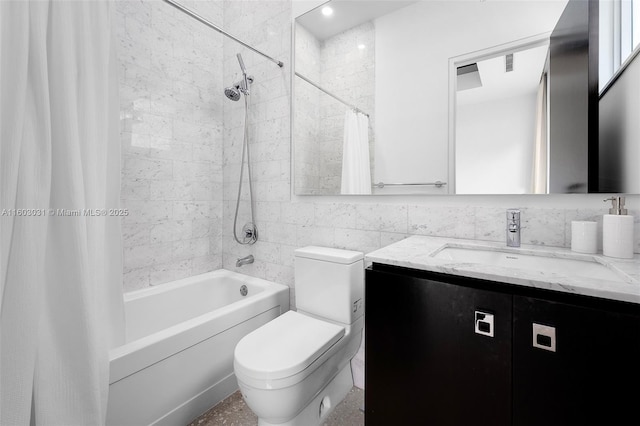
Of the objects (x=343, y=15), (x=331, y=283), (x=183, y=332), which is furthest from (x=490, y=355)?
(x=343, y=15)

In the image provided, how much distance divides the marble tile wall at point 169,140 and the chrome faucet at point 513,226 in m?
1.97

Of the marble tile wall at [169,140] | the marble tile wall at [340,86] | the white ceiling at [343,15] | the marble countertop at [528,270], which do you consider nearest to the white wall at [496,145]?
the marble countertop at [528,270]

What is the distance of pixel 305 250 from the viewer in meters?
1.57

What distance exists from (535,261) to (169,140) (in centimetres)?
215

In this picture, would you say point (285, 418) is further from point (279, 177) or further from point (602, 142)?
point (602, 142)

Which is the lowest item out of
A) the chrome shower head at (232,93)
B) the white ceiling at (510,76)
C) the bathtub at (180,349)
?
the bathtub at (180,349)

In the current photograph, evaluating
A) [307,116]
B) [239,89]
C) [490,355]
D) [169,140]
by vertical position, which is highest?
[239,89]

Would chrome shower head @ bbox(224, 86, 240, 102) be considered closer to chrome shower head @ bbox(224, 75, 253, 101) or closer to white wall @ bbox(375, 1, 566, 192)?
chrome shower head @ bbox(224, 75, 253, 101)

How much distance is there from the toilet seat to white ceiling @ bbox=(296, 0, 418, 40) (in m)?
1.70

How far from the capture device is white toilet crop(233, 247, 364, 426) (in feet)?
3.43

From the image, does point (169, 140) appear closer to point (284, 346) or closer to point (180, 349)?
point (180, 349)

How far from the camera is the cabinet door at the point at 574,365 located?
1.98ft

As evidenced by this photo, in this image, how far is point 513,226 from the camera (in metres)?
1.08

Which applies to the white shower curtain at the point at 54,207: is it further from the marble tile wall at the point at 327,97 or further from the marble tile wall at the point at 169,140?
the marble tile wall at the point at 327,97
